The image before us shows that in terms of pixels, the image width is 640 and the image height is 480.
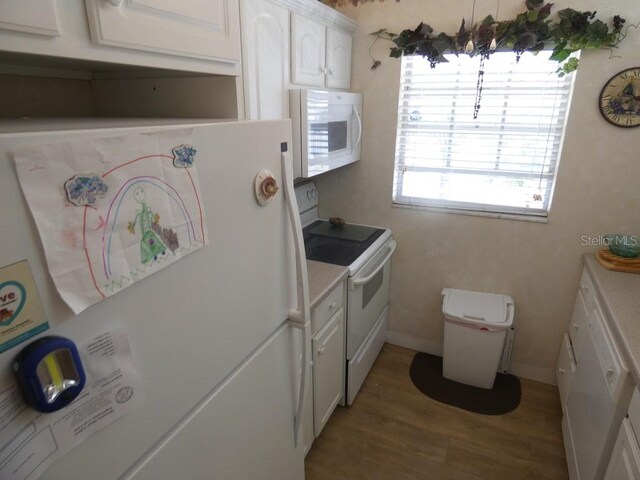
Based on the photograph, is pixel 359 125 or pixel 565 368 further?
pixel 359 125

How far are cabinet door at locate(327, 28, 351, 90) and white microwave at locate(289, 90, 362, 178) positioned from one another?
0.11 meters

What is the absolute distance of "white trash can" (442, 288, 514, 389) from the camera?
7.36ft

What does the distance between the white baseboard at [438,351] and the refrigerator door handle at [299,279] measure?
1.60m

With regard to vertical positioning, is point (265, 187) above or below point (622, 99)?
below

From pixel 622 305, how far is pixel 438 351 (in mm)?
1312

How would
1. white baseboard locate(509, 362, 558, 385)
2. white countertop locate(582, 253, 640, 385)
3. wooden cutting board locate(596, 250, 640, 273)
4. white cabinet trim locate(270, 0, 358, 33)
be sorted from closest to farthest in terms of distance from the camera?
white countertop locate(582, 253, 640, 385) < white cabinet trim locate(270, 0, 358, 33) < wooden cutting board locate(596, 250, 640, 273) < white baseboard locate(509, 362, 558, 385)

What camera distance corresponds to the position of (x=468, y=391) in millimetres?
2379

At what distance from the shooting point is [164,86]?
48.2 inches

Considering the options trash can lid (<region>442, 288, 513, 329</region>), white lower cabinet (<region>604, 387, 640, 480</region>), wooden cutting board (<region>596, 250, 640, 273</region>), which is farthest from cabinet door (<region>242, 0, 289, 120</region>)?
wooden cutting board (<region>596, 250, 640, 273</region>)

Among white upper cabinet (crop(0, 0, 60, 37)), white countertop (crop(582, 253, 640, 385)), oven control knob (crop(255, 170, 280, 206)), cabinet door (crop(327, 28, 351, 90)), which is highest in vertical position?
cabinet door (crop(327, 28, 351, 90))

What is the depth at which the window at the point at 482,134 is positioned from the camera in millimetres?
2096

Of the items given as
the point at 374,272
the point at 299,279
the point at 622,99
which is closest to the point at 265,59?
the point at 299,279

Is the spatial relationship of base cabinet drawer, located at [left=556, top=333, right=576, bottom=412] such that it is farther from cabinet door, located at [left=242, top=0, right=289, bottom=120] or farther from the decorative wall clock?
cabinet door, located at [left=242, top=0, right=289, bottom=120]

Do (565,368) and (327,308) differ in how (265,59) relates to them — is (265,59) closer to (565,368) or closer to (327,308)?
(327,308)
